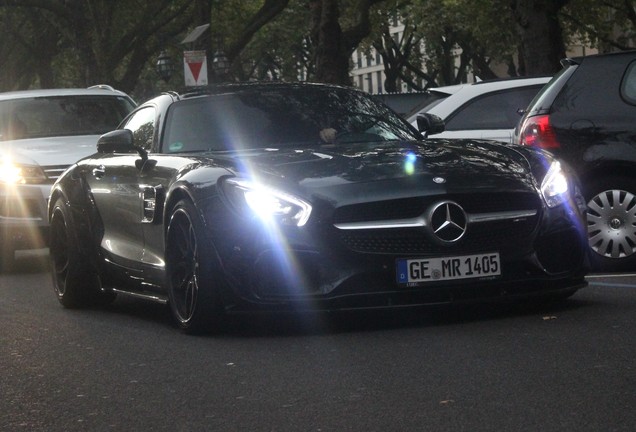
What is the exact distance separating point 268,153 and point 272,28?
64345 millimetres

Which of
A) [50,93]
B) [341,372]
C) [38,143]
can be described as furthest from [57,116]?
[341,372]

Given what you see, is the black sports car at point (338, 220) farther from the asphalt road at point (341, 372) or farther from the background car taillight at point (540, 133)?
the background car taillight at point (540, 133)

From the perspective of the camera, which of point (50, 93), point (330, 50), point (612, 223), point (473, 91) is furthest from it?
point (330, 50)

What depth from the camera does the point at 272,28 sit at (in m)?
72.7

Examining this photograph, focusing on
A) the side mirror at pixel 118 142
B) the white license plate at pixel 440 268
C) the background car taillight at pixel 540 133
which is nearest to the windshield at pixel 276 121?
the side mirror at pixel 118 142

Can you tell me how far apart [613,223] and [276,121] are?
3130 mm

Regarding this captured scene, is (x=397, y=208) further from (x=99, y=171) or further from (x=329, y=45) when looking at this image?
(x=329, y=45)

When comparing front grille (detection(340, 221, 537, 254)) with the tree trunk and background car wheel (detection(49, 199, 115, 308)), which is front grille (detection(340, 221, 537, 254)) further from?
the tree trunk

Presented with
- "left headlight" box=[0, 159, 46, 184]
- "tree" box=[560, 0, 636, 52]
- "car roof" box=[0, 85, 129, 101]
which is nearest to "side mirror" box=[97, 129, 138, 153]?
"left headlight" box=[0, 159, 46, 184]

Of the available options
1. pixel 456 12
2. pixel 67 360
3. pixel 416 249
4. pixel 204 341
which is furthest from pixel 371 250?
pixel 456 12

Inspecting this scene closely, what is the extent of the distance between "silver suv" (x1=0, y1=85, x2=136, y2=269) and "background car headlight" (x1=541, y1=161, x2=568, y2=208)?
306 inches

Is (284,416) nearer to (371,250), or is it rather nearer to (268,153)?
(371,250)

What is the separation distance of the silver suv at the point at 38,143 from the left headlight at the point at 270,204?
761 cm

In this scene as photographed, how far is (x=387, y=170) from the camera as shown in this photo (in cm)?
830
